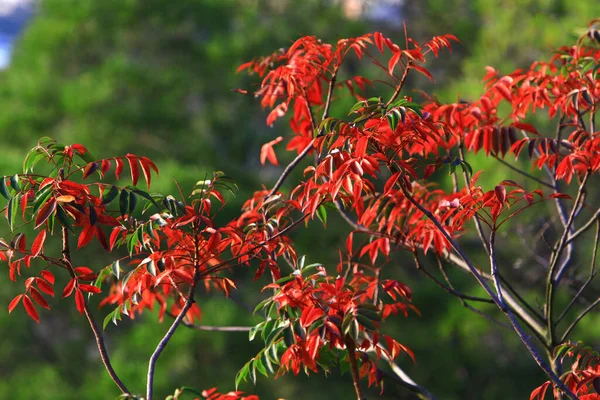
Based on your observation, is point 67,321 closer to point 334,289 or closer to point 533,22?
point 334,289

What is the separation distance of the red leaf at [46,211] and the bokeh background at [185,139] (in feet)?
10.5

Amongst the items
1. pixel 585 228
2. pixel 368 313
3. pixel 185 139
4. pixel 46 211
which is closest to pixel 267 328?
pixel 368 313

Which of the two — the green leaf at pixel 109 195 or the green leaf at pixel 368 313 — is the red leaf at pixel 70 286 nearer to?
the green leaf at pixel 109 195

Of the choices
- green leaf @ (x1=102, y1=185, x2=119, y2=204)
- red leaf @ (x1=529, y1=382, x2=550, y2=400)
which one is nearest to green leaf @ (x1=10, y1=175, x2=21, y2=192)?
green leaf @ (x1=102, y1=185, x2=119, y2=204)

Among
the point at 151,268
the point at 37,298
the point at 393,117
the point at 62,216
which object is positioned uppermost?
the point at 393,117

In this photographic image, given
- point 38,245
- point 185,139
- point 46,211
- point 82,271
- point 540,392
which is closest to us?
point 46,211

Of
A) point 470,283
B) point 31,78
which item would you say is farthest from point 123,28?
point 470,283

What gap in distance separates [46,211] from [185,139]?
456 cm

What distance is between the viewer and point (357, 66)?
980 centimetres

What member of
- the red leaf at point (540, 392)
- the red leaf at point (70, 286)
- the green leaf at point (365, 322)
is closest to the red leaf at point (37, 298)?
the red leaf at point (70, 286)

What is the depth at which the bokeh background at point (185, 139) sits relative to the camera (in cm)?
450

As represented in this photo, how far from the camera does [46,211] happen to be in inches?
42.4

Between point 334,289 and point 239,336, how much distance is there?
3330 millimetres

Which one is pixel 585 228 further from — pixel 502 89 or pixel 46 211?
pixel 46 211
